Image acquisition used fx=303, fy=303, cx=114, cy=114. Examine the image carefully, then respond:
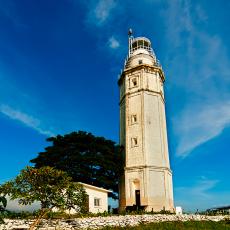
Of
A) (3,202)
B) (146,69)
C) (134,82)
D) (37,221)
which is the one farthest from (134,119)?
(3,202)

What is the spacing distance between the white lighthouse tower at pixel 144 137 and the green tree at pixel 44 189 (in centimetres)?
1494

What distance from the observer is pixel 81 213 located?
23.7 metres

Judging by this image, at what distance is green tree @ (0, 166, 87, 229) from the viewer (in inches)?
817

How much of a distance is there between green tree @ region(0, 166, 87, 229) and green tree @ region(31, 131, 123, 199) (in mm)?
13417

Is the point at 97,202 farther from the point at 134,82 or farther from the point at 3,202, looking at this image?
the point at 3,202

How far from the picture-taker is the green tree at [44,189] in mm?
20748

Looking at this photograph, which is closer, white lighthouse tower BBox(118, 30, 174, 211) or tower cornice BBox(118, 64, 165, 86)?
white lighthouse tower BBox(118, 30, 174, 211)

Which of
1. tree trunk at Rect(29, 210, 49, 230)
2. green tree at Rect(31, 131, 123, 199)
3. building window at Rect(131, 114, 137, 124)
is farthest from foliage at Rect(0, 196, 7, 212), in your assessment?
building window at Rect(131, 114, 137, 124)

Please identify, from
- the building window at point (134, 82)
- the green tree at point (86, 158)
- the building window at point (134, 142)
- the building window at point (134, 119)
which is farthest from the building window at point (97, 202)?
the building window at point (134, 82)

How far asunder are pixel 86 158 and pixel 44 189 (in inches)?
589

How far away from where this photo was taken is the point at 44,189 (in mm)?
20922

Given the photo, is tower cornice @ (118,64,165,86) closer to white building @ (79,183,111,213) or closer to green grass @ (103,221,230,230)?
white building @ (79,183,111,213)

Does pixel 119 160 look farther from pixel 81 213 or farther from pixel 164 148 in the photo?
pixel 81 213

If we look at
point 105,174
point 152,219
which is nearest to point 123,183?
point 105,174
